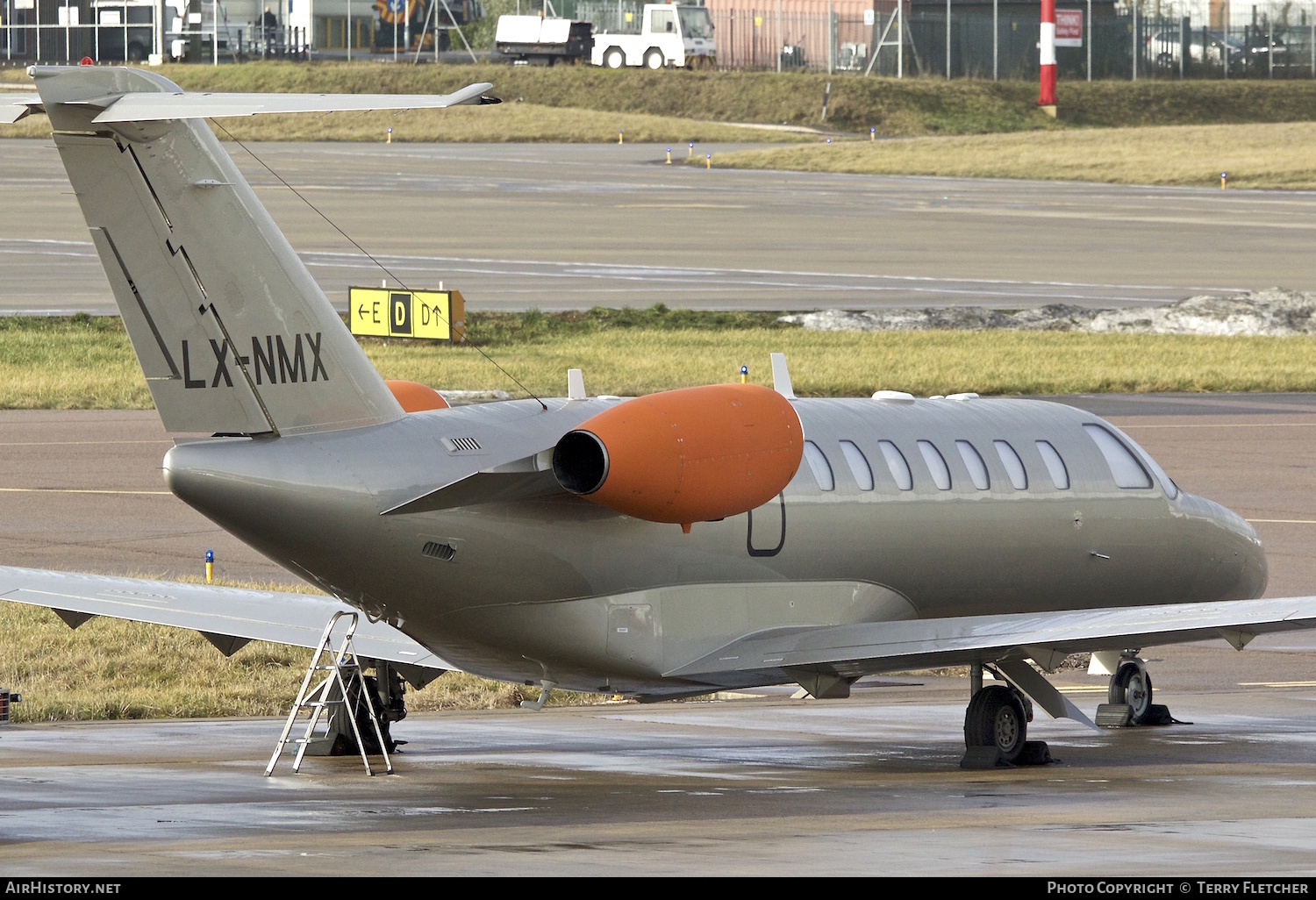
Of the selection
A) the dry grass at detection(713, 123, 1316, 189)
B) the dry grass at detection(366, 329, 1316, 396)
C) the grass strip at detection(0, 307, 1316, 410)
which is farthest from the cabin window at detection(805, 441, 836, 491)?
the dry grass at detection(713, 123, 1316, 189)

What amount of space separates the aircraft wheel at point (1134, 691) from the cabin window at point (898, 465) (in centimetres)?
375

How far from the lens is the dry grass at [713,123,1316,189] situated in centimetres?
10006

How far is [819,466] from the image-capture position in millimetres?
18422

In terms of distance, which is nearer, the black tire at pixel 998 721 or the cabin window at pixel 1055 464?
the black tire at pixel 998 721

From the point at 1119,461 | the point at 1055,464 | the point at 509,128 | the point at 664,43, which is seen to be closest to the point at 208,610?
the point at 1055,464

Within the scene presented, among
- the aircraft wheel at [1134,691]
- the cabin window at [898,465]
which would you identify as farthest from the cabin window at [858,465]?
the aircraft wheel at [1134,691]

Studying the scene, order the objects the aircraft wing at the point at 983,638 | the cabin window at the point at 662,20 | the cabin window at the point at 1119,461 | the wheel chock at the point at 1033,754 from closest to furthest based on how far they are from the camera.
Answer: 1. the aircraft wing at the point at 983,638
2. the wheel chock at the point at 1033,754
3. the cabin window at the point at 1119,461
4. the cabin window at the point at 662,20

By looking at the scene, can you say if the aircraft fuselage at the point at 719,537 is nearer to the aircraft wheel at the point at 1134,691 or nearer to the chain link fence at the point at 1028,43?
the aircraft wheel at the point at 1134,691

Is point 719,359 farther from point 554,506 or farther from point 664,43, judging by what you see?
point 664,43

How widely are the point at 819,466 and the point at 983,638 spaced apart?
2571 millimetres

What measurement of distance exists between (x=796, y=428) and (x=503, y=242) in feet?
191

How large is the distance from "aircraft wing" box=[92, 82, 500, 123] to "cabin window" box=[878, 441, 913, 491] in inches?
277

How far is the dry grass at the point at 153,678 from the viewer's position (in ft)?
72.0
